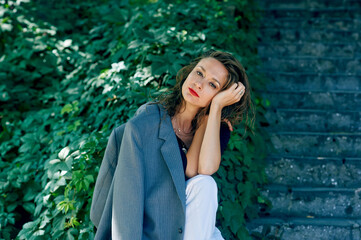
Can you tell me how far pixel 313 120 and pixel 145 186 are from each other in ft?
7.83

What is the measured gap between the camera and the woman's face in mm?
2252

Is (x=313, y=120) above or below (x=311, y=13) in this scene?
below

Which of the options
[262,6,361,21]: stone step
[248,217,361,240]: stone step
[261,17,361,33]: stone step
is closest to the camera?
[248,217,361,240]: stone step

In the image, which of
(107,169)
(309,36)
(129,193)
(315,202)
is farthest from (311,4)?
(129,193)

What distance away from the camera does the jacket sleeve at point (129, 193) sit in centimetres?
195

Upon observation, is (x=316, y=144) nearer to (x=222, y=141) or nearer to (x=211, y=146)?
(x=222, y=141)

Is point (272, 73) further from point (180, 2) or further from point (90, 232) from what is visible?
point (90, 232)

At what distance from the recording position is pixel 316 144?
3.69 meters

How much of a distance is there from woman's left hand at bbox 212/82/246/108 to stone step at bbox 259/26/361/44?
9.98 ft

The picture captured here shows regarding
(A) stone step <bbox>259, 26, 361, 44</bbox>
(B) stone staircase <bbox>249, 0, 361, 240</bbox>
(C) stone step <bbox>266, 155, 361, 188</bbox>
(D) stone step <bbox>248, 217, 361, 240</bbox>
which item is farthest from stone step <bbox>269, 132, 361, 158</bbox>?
(A) stone step <bbox>259, 26, 361, 44</bbox>

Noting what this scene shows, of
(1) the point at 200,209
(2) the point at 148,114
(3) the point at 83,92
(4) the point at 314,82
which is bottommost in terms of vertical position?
(4) the point at 314,82

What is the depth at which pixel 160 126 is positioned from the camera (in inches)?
85.0

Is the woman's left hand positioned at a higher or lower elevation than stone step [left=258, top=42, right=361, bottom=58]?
higher

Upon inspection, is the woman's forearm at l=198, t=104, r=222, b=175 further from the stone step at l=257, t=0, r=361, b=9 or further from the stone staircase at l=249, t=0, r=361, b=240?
the stone step at l=257, t=0, r=361, b=9
